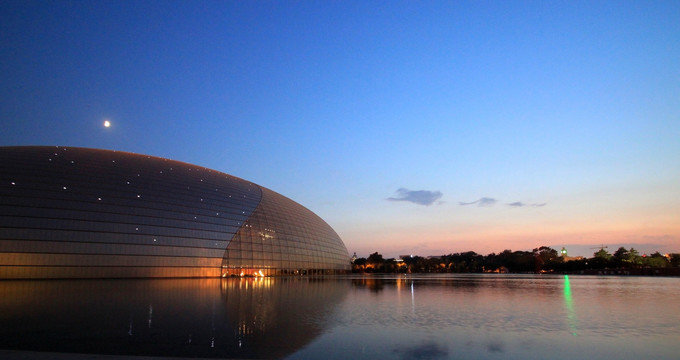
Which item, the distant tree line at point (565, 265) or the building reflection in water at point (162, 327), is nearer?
the building reflection in water at point (162, 327)

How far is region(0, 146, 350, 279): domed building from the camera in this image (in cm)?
4209

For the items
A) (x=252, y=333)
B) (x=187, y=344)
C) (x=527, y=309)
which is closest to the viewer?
(x=187, y=344)

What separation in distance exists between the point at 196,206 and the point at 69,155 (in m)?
17.3

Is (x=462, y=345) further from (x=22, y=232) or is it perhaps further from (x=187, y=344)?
(x=22, y=232)

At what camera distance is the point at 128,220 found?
156 feet

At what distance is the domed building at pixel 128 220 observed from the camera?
42094 mm

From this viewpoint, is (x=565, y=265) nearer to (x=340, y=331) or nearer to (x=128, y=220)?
(x=128, y=220)

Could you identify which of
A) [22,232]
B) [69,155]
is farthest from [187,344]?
[69,155]

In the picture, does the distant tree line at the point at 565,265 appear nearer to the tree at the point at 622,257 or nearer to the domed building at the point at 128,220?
the tree at the point at 622,257

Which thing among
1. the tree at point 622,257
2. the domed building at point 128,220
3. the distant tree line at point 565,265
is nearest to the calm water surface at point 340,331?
the domed building at point 128,220

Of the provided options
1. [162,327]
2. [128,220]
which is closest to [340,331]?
[162,327]

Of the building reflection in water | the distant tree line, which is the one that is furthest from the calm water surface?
the distant tree line

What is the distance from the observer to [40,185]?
148 ft

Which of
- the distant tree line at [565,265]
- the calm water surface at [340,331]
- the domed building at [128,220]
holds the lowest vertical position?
the distant tree line at [565,265]
